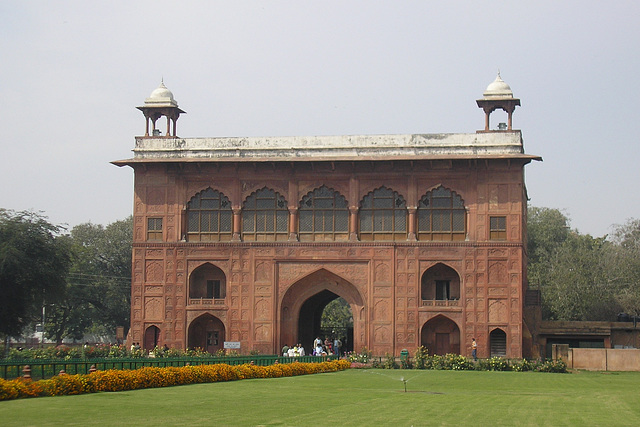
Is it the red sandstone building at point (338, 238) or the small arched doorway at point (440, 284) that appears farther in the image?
the small arched doorway at point (440, 284)

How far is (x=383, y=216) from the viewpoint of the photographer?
38.7 m

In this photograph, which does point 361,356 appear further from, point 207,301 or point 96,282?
point 96,282

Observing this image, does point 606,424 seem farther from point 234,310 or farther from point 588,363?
point 234,310

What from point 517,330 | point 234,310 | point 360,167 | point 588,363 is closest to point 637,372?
point 588,363

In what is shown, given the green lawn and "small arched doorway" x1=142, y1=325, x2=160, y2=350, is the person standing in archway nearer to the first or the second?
"small arched doorway" x1=142, y1=325, x2=160, y2=350

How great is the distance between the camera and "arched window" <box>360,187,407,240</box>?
38.5 metres

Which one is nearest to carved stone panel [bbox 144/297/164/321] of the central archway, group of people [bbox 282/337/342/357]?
the central archway

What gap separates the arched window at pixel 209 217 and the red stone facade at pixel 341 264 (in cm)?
26

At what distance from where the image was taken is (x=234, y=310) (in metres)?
39.1

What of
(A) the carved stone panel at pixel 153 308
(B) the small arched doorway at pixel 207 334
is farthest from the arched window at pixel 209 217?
(B) the small arched doorway at pixel 207 334

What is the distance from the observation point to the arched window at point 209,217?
39812 millimetres

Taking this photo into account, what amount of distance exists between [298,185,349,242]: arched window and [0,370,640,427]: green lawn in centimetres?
1626

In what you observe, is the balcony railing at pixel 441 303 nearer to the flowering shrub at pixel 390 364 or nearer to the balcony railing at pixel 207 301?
the flowering shrub at pixel 390 364

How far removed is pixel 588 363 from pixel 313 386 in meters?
14.5
